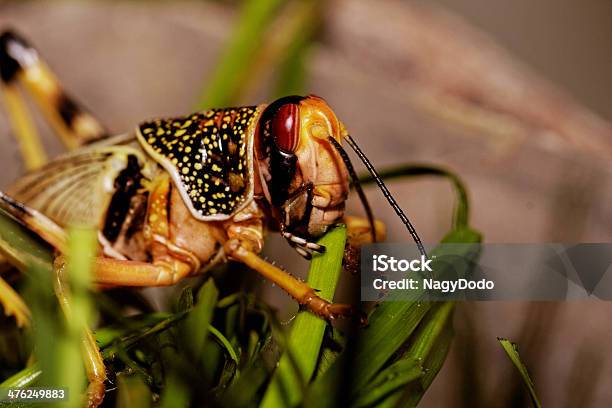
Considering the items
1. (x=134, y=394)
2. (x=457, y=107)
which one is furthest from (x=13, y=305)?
(x=457, y=107)

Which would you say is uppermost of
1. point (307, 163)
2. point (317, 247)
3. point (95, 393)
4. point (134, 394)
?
point (307, 163)

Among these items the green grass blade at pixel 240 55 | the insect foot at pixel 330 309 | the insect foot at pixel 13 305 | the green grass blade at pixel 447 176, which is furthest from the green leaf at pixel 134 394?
the green grass blade at pixel 240 55

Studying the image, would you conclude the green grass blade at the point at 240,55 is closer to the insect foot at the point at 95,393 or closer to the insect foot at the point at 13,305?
the insect foot at the point at 13,305

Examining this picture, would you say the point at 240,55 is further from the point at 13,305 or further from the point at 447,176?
the point at 13,305

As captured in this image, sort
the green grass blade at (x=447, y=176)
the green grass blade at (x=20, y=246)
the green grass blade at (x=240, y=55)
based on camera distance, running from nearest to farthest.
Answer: the green grass blade at (x=20, y=246) < the green grass blade at (x=447, y=176) < the green grass blade at (x=240, y=55)

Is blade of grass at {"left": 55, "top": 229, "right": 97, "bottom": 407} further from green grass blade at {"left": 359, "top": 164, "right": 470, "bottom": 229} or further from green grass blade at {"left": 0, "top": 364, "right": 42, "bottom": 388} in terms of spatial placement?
green grass blade at {"left": 359, "top": 164, "right": 470, "bottom": 229}

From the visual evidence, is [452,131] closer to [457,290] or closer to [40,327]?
[457,290]

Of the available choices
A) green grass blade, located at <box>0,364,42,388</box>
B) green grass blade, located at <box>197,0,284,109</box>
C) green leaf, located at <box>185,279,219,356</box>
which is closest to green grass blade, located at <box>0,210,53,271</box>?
green grass blade, located at <box>0,364,42,388</box>
